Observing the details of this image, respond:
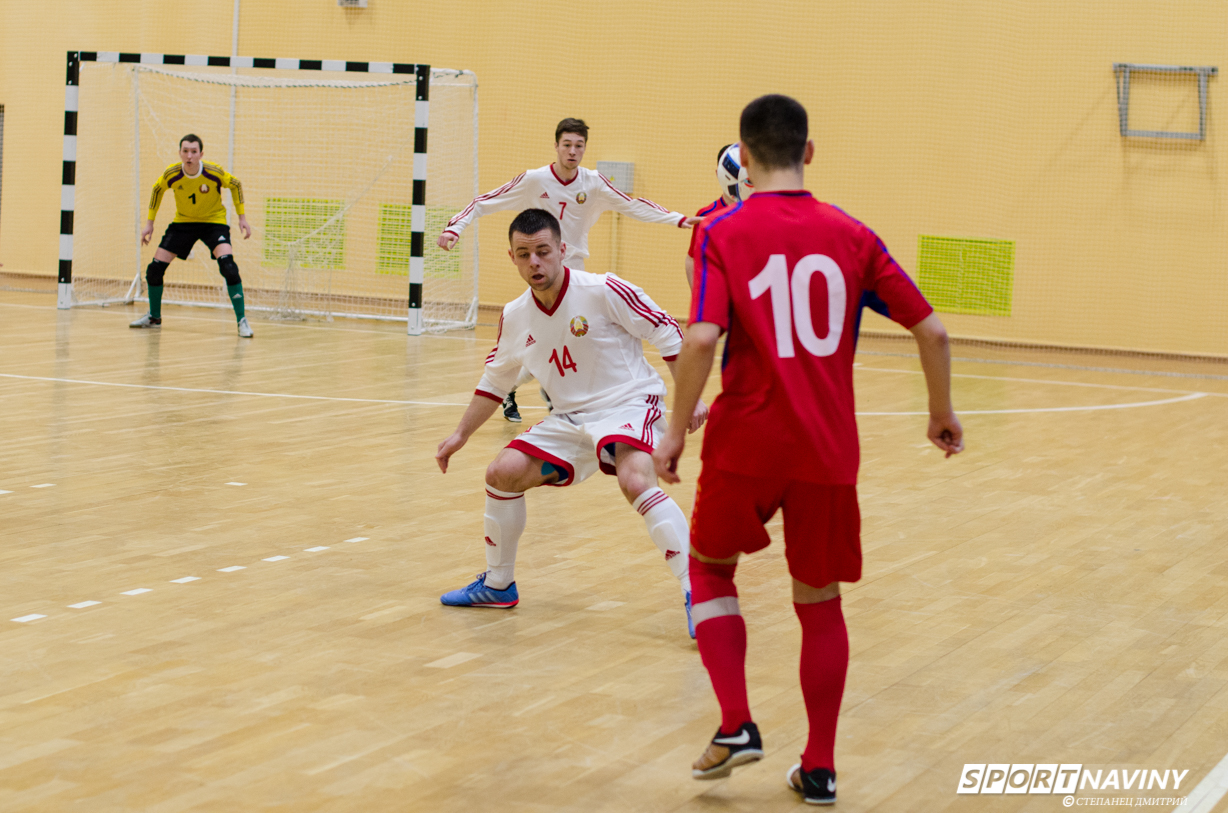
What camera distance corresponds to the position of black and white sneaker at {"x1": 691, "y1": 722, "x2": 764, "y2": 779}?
10.0 feet

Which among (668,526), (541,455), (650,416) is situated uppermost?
(650,416)

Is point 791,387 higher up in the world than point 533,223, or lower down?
lower down

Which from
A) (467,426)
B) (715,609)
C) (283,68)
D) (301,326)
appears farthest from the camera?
(301,326)

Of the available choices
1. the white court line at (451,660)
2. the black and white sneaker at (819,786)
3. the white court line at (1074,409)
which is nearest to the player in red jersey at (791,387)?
the black and white sneaker at (819,786)

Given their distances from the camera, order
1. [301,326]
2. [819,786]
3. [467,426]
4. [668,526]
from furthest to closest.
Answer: [301,326] → [467,426] → [668,526] → [819,786]

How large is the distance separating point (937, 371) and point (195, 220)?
11.2m

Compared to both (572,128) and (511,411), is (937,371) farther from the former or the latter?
(511,411)

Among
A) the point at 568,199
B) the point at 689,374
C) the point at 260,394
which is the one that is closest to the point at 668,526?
the point at 689,374

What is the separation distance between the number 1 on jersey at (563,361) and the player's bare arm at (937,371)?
5.75 feet

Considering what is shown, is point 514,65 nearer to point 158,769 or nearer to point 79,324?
point 79,324

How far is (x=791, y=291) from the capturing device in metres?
2.98

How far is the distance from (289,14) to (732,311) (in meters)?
15.4

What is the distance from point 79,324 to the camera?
13.2 m

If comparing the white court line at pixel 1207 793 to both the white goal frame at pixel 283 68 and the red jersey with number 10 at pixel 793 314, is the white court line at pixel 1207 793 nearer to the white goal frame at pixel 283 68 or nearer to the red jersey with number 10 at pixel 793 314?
the red jersey with number 10 at pixel 793 314
